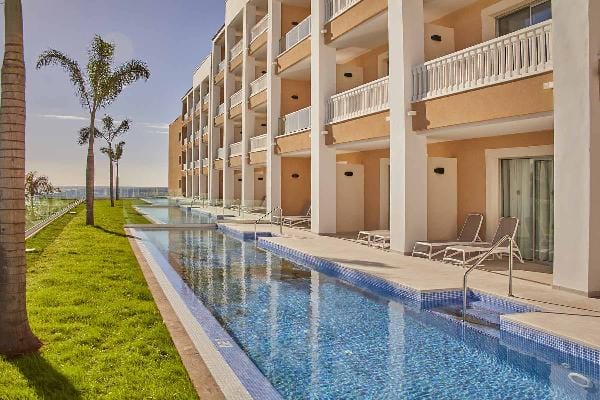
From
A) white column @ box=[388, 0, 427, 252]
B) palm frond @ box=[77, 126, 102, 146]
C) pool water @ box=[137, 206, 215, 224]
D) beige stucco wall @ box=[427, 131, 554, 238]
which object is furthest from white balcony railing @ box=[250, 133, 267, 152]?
palm frond @ box=[77, 126, 102, 146]

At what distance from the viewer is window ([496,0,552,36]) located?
1200 centimetres

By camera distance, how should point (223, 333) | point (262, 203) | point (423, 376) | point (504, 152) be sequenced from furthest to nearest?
point (262, 203), point (504, 152), point (223, 333), point (423, 376)

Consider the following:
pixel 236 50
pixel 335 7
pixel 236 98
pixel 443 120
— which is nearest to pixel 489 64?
pixel 443 120

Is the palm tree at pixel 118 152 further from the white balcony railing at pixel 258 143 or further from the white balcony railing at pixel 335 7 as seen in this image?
the white balcony railing at pixel 335 7

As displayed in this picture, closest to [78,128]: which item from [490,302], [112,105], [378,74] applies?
[112,105]

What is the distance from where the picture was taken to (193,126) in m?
51.5

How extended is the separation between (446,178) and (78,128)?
31156mm

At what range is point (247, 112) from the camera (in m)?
29.4

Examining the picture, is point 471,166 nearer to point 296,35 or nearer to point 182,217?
point 296,35

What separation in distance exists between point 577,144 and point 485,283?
9.24ft

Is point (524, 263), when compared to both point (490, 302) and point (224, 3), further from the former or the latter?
point (224, 3)

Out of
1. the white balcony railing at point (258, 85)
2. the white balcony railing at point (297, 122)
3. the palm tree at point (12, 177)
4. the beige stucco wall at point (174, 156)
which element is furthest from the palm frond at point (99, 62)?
the beige stucco wall at point (174, 156)

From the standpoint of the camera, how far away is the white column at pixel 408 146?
1306cm

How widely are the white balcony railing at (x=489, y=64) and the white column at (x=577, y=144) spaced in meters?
0.70
